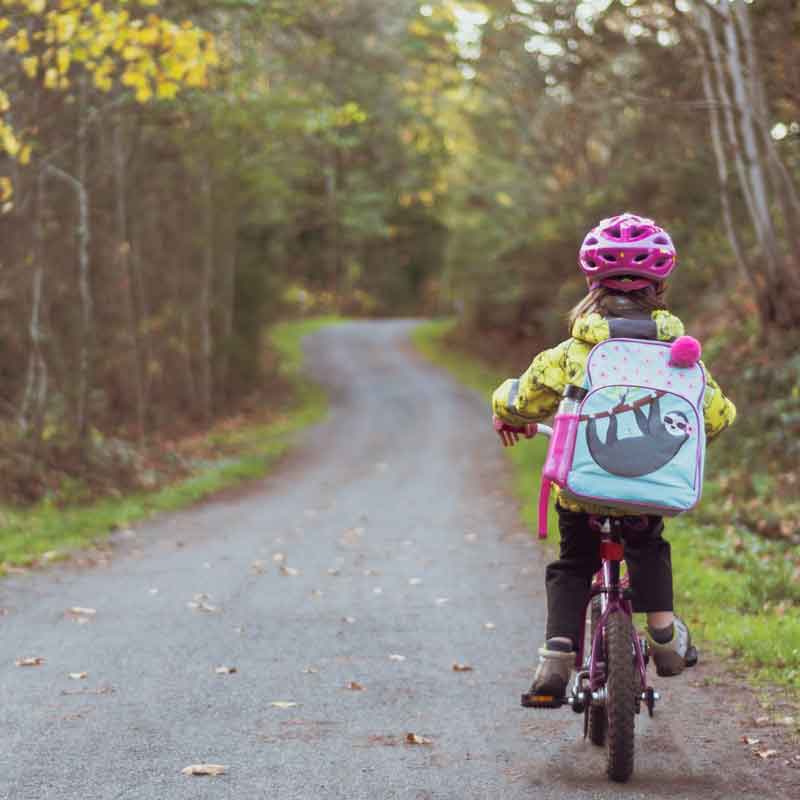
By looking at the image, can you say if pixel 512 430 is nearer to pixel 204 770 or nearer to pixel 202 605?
pixel 204 770

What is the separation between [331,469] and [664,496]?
726 inches

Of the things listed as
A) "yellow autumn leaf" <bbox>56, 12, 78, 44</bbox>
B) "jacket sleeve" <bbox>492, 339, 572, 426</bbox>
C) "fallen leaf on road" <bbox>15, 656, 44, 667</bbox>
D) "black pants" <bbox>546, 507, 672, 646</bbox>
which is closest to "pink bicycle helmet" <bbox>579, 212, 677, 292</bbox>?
"jacket sleeve" <bbox>492, 339, 572, 426</bbox>

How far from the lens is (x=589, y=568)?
5.23 meters

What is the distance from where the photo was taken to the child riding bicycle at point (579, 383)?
504 cm

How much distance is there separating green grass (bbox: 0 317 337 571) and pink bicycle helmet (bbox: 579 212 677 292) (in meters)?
7.84

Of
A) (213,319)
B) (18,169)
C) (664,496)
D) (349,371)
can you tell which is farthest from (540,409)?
(349,371)

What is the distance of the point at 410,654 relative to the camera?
7633 mm

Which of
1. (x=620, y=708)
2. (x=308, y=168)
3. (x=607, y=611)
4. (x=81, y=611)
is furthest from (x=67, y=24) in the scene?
(x=308, y=168)

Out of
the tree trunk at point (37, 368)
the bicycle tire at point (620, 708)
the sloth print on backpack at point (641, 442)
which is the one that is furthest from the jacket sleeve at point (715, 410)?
the tree trunk at point (37, 368)

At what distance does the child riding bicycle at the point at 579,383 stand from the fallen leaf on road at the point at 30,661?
3279 mm

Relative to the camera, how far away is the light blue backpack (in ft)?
15.6

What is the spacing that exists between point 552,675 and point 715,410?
1239 millimetres

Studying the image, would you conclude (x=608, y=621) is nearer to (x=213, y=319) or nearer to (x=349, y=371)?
(x=213, y=319)

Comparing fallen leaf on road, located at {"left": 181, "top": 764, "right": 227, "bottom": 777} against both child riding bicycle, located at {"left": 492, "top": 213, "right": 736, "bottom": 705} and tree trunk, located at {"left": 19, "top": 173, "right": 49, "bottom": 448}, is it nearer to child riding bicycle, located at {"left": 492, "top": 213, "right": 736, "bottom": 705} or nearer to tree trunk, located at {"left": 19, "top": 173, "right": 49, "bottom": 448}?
child riding bicycle, located at {"left": 492, "top": 213, "right": 736, "bottom": 705}
